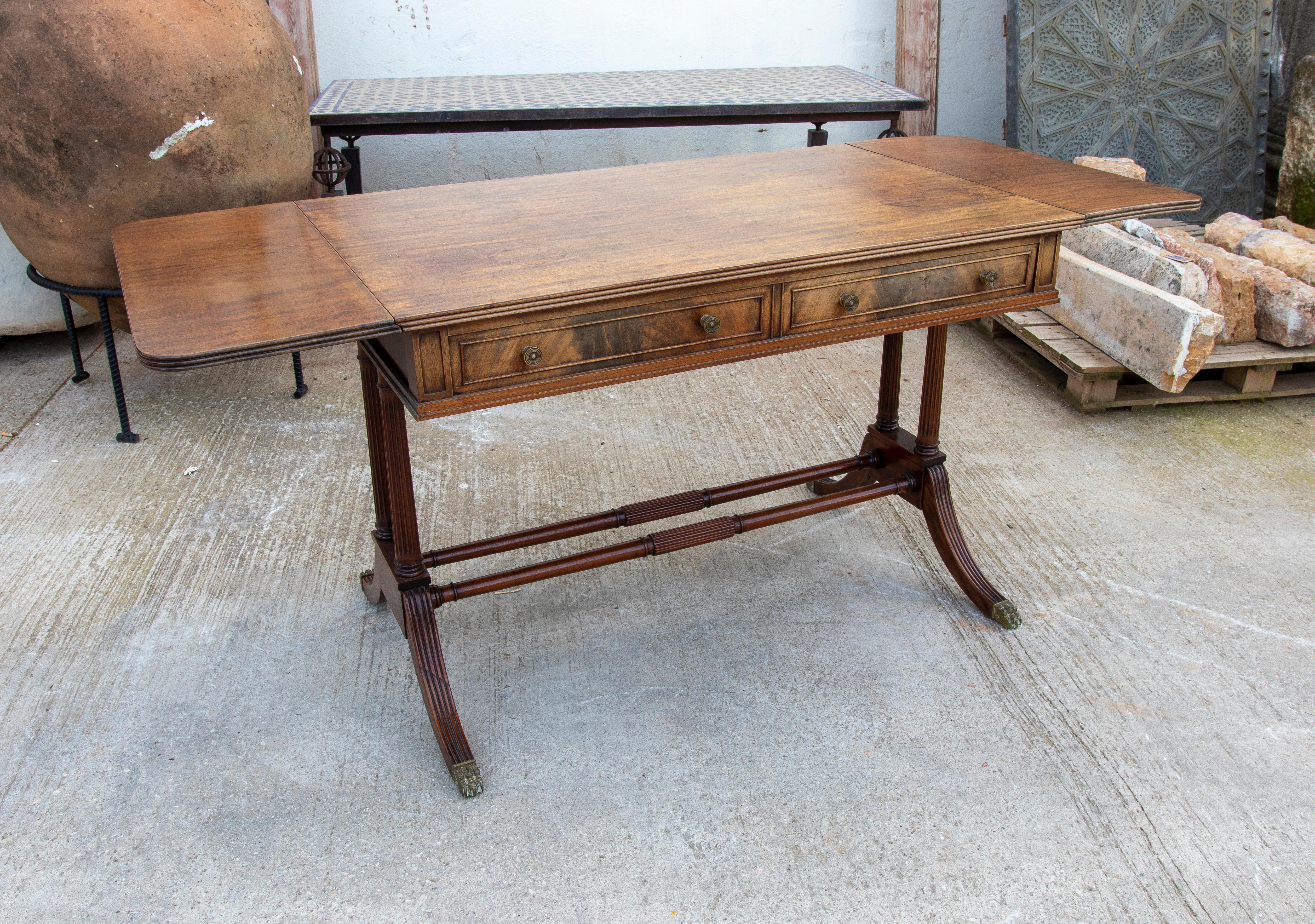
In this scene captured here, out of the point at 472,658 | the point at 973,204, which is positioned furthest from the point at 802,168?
the point at 472,658

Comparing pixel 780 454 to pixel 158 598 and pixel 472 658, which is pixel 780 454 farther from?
pixel 158 598

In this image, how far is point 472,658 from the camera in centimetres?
256

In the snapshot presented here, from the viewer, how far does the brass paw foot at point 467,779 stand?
6.96 ft

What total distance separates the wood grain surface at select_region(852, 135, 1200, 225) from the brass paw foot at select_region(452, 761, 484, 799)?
1644mm

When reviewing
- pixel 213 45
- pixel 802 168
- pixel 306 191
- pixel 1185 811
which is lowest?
pixel 1185 811

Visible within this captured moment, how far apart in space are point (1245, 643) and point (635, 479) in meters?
1.71

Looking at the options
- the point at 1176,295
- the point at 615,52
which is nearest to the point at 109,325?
the point at 615,52

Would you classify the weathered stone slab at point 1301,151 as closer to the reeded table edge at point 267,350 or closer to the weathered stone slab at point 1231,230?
the weathered stone slab at point 1231,230

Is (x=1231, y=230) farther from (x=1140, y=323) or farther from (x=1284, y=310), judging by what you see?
(x=1140, y=323)

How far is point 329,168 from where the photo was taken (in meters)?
4.21

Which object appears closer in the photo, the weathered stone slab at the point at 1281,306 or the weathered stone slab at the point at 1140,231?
the weathered stone slab at the point at 1281,306

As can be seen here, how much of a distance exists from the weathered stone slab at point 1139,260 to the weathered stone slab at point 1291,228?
2.48ft

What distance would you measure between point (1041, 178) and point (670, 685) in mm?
1437

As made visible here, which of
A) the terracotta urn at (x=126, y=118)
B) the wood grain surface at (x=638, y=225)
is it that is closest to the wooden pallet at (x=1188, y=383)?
the wood grain surface at (x=638, y=225)
